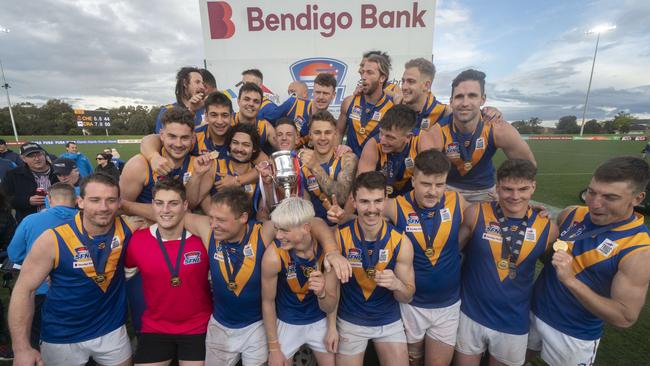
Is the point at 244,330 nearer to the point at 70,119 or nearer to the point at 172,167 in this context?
the point at 172,167

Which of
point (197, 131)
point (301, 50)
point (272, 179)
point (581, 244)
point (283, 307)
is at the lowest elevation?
point (283, 307)

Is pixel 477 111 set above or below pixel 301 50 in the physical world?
below

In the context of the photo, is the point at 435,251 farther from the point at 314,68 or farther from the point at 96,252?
the point at 314,68

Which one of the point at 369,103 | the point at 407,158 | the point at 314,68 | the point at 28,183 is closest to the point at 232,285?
the point at 407,158

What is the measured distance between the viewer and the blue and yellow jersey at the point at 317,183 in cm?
323

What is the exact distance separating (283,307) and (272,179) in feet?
3.86

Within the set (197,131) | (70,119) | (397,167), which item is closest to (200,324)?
(197,131)

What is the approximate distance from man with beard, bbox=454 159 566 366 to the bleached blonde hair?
1.51 metres

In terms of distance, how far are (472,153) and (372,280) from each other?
5.79 ft

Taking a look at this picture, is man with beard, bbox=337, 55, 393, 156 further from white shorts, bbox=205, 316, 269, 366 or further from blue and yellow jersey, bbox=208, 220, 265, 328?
white shorts, bbox=205, 316, 269, 366

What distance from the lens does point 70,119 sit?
181ft

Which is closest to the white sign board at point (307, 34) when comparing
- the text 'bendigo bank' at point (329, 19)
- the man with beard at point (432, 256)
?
the text 'bendigo bank' at point (329, 19)

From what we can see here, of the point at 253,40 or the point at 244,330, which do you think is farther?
the point at 253,40

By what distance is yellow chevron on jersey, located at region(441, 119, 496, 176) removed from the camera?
10.8 feet
